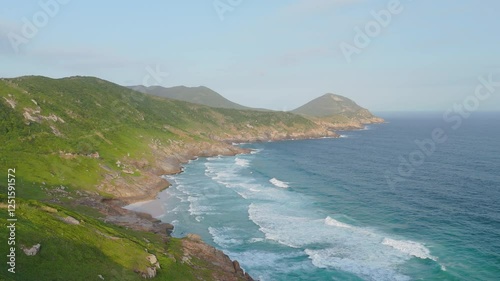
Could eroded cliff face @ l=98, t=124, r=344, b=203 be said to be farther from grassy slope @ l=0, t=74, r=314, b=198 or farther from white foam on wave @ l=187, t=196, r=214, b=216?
white foam on wave @ l=187, t=196, r=214, b=216

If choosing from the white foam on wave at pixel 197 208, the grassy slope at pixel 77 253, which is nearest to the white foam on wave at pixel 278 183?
the white foam on wave at pixel 197 208

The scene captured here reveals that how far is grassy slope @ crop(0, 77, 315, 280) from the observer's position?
31625mm

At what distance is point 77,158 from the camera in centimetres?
8206

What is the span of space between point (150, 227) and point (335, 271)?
28.3 m

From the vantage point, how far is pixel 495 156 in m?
129

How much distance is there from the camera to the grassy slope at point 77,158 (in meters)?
31.6

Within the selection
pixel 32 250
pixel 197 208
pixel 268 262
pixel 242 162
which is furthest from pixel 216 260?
pixel 242 162

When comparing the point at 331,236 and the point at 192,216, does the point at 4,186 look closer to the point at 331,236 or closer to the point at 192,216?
the point at 192,216

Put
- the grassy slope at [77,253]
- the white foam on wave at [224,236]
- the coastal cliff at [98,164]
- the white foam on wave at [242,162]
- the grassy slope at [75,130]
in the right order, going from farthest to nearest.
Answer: the white foam on wave at [242,162] < the grassy slope at [75,130] < the white foam on wave at [224,236] < the coastal cliff at [98,164] < the grassy slope at [77,253]

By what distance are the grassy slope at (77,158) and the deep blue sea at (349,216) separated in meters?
14.9

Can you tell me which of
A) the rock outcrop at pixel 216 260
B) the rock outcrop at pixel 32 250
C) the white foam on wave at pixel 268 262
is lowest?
the white foam on wave at pixel 268 262

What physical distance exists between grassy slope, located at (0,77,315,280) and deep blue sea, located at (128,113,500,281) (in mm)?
14876

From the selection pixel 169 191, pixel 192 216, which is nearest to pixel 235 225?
pixel 192 216
